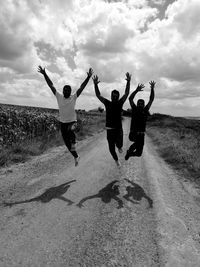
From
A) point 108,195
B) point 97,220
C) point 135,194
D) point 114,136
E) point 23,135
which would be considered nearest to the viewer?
point 97,220

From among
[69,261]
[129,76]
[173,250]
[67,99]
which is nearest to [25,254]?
[69,261]

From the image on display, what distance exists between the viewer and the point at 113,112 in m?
7.98

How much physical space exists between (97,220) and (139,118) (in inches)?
145

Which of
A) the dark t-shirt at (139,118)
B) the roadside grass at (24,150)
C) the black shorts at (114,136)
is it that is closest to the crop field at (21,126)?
the roadside grass at (24,150)

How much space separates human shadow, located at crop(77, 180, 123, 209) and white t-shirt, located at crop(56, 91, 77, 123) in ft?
7.12

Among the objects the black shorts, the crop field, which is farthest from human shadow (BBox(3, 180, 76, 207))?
the crop field

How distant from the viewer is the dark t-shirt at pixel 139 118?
8102mm

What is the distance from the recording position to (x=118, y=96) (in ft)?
26.3

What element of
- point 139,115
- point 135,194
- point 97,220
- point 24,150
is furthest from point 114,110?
point 24,150

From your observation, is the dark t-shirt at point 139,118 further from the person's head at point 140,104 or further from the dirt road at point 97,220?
the dirt road at point 97,220

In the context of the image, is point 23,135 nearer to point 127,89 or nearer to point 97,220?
point 127,89

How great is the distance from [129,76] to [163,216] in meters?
4.22

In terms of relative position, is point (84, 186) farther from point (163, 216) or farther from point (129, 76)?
point (129, 76)

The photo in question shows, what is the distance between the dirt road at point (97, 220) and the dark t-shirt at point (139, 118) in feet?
5.07
